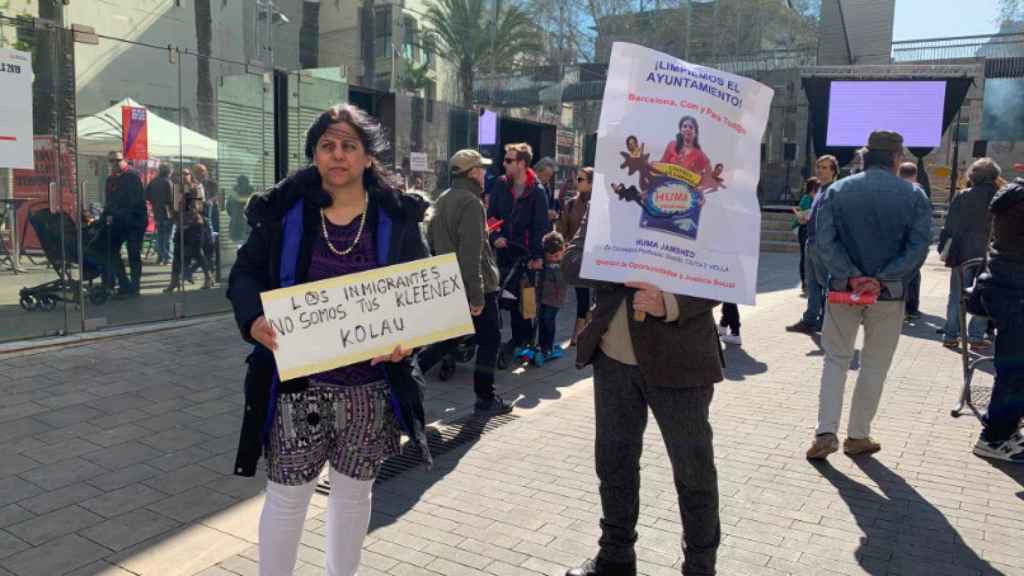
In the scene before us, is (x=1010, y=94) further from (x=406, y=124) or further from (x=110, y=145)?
(x=110, y=145)

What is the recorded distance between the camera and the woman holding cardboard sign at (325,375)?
261 centimetres

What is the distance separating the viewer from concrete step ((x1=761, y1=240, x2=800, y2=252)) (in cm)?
2191

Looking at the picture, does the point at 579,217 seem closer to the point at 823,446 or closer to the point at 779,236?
the point at 823,446

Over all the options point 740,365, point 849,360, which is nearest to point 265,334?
point 849,360

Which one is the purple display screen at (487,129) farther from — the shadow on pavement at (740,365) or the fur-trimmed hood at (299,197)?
the fur-trimmed hood at (299,197)

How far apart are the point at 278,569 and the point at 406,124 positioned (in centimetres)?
1095

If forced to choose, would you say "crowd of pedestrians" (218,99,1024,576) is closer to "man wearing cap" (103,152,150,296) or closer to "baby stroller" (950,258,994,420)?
"baby stroller" (950,258,994,420)

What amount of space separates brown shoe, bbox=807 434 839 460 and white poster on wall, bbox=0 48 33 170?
7138mm

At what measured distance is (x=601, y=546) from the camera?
321cm

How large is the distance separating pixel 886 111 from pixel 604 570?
72.5 ft

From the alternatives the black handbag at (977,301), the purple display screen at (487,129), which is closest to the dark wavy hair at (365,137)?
the black handbag at (977,301)

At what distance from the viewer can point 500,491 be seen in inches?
168

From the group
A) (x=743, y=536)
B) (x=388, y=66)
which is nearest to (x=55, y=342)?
(x=743, y=536)

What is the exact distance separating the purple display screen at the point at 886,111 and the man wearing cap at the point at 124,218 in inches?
715
